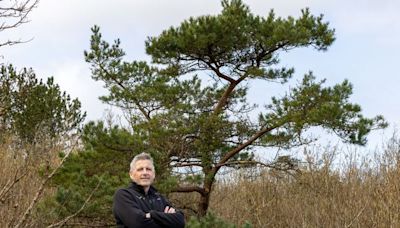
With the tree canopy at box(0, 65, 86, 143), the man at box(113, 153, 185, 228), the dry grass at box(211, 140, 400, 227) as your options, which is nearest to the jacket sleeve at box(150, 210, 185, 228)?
the man at box(113, 153, 185, 228)

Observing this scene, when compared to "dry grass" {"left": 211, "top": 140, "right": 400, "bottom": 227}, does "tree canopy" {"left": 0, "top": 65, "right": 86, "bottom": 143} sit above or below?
above

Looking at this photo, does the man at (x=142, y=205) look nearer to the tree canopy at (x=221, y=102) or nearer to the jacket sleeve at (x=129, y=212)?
the jacket sleeve at (x=129, y=212)

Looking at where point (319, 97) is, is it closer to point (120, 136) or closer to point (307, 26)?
point (307, 26)

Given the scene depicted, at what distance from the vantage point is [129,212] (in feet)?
12.3

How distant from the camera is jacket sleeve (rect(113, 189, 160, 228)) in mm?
3723

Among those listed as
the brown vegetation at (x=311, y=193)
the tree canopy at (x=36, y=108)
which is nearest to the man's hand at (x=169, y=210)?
the brown vegetation at (x=311, y=193)

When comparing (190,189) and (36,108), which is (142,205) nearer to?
(190,189)

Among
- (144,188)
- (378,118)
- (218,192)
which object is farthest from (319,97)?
(144,188)

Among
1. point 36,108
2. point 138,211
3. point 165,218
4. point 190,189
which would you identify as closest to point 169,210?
point 165,218

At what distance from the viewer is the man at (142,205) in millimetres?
3740

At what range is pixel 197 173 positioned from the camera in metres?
10.6

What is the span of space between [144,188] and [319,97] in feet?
23.3

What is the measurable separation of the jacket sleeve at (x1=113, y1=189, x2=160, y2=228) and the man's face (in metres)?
0.12

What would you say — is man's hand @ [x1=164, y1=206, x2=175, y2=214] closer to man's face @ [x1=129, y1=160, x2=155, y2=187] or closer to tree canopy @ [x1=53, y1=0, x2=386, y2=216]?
man's face @ [x1=129, y1=160, x2=155, y2=187]
